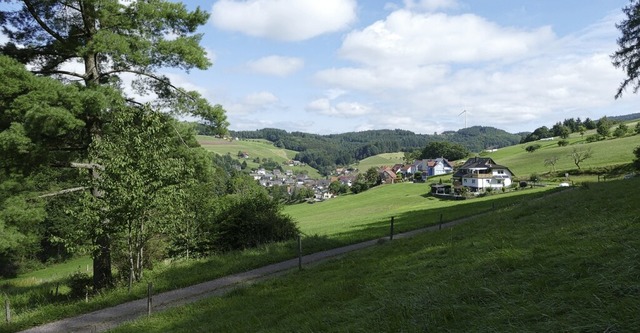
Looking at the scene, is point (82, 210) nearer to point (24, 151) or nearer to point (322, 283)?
point (24, 151)

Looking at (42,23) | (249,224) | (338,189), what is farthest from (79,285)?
(338,189)

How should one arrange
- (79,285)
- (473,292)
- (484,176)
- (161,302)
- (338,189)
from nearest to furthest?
(473,292)
(161,302)
(79,285)
(484,176)
(338,189)

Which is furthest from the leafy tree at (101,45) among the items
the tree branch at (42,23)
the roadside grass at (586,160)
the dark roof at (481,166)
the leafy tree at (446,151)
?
the leafy tree at (446,151)

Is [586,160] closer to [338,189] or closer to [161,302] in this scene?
[338,189]

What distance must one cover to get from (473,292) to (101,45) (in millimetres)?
12599

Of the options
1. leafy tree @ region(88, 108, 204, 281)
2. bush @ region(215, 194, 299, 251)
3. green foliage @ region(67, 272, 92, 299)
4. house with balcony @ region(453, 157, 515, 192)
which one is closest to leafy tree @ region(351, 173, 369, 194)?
house with balcony @ region(453, 157, 515, 192)

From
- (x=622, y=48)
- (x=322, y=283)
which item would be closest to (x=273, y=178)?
(x=622, y=48)

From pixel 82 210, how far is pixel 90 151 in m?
1.86

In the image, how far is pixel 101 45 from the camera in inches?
497

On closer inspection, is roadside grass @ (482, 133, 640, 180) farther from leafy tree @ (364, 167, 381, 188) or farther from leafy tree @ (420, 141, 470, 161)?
leafy tree @ (420, 141, 470, 161)

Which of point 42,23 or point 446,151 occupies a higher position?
point 42,23

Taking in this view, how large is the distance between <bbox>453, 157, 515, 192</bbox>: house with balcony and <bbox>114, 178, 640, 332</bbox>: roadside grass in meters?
76.6

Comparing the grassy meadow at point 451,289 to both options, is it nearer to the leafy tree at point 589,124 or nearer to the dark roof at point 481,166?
the dark roof at point 481,166

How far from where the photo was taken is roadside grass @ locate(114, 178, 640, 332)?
12.7 ft
